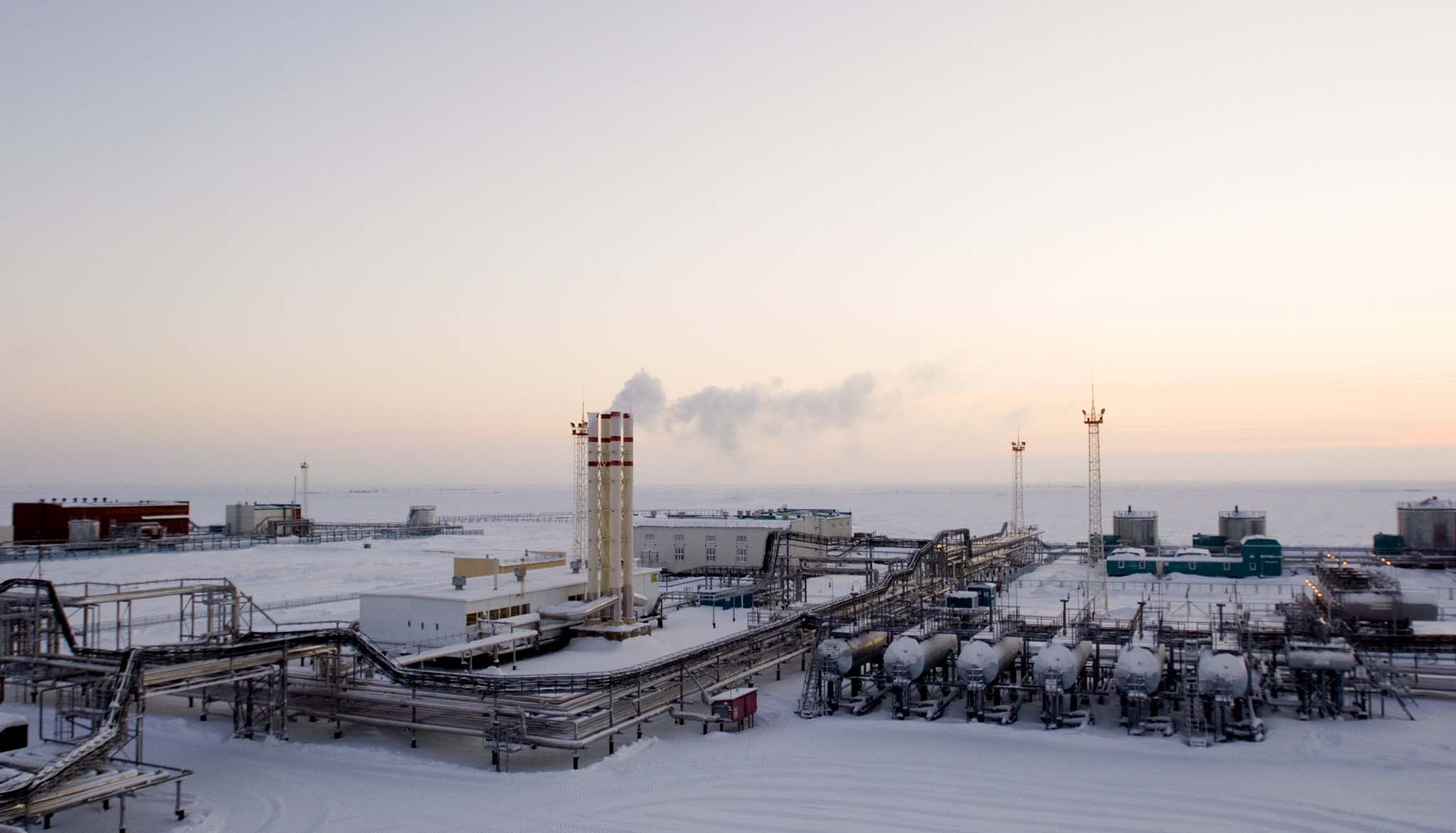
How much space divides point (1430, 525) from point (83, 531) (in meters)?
91.9

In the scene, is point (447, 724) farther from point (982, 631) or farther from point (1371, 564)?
point (1371, 564)

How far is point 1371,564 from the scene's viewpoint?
58625mm

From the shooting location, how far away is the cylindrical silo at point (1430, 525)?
61656 mm

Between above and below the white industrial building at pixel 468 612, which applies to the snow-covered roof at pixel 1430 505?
above

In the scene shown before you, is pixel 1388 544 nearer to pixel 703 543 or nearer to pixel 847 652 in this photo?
pixel 703 543

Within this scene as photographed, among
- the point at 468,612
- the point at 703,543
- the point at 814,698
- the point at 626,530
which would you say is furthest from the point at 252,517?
the point at 814,698

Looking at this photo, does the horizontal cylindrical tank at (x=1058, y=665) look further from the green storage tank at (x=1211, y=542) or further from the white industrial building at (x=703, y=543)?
the green storage tank at (x=1211, y=542)

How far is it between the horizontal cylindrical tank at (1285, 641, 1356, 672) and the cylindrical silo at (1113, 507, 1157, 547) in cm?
4652

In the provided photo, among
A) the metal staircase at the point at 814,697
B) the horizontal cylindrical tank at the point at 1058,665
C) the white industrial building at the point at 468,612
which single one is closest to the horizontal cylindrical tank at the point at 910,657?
the metal staircase at the point at 814,697

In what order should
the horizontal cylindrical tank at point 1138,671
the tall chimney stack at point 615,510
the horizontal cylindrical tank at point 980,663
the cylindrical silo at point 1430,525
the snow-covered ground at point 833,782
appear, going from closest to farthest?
the snow-covered ground at point 833,782 < the horizontal cylindrical tank at point 1138,671 < the horizontal cylindrical tank at point 980,663 < the tall chimney stack at point 615,510 < the cylindrical silo at point 1430,525

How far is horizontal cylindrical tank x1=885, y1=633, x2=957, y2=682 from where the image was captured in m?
28.2

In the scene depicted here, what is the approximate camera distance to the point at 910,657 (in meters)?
28.3

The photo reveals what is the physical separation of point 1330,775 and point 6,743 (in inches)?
1141

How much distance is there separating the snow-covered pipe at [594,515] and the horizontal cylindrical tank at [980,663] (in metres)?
13.6
